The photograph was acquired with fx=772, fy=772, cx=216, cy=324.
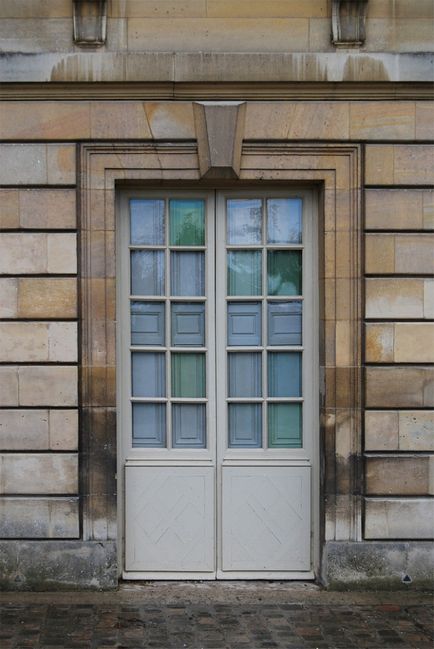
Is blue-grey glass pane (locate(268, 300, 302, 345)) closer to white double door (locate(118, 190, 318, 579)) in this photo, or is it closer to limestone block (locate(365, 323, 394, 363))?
white double door (locate(118, 190, 318, 579))

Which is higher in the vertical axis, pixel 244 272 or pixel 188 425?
pixel 244 272

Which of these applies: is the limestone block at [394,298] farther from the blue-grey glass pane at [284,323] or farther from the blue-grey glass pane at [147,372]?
the blue-grey glass pane at [147,372]

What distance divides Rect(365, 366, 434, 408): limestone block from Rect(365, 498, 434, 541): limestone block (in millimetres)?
830

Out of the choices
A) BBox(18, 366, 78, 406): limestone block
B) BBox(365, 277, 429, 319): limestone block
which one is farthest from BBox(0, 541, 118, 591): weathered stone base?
BBox(365, 277, 429, 319): limestone block

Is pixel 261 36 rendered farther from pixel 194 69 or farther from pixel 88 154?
pixel 88 154

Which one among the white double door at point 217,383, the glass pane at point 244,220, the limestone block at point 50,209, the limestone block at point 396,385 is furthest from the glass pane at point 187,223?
the limestone block at point 396,385

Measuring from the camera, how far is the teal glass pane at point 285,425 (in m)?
6.87

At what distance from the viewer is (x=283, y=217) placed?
684cm

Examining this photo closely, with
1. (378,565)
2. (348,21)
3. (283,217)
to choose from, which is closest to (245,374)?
(283,217)

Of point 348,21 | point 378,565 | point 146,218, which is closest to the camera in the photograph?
point 348,21

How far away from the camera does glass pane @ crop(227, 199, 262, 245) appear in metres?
6.84

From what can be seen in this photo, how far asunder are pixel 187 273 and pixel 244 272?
507 millimetres

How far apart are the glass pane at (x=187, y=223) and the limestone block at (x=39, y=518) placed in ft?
7.98

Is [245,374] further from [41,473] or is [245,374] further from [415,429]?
[41,473]
